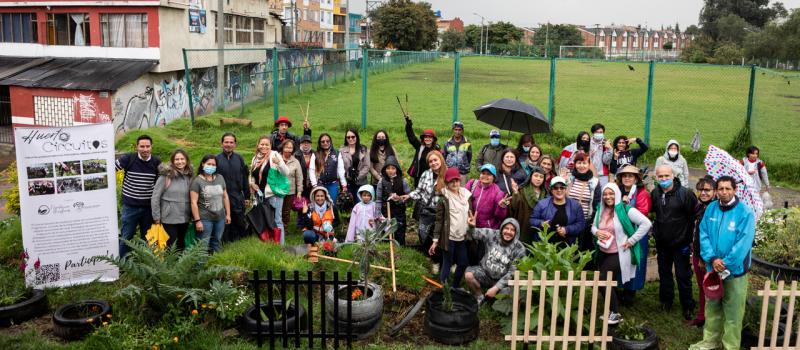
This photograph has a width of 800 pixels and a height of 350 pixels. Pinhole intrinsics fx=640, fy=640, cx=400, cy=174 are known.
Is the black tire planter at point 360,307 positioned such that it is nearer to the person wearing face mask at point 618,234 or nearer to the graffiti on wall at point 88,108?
the person wearing face mask at point 618,234

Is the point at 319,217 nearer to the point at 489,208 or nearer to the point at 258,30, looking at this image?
the point at 489,208

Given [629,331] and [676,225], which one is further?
[676,225]

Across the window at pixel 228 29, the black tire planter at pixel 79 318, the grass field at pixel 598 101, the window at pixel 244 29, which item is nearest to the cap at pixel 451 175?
the black tire planter at pixel 79 318

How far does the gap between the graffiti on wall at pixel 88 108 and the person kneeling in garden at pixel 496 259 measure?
19806mm

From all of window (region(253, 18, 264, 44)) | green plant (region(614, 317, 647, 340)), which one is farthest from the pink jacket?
window (region(253, 18, 264, 44))

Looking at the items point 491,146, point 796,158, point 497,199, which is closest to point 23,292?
point 497,199

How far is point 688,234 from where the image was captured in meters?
6.75

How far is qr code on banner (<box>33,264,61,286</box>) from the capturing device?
286 inches

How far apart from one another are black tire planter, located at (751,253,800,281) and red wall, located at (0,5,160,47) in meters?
23.3

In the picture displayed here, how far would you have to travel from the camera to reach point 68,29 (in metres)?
26.4

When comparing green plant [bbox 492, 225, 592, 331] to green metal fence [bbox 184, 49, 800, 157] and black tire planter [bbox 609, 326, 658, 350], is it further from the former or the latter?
green metal fence [bbox 184, 49, 800, 157]

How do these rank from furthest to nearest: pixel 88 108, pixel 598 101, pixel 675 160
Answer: pixel 598 101 < pixel 88 108 < pixel 675 160

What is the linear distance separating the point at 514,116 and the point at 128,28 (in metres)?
21.0

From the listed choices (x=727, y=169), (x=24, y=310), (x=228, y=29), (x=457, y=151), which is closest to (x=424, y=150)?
(x=457, y=151)
